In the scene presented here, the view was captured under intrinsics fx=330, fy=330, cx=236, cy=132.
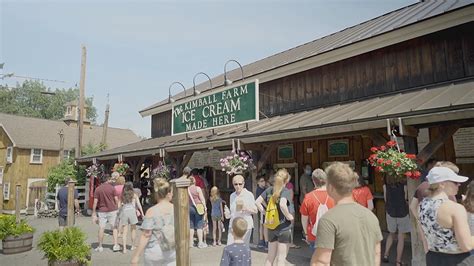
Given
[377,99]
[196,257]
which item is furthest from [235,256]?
[377,99]

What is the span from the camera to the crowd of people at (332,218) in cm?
234

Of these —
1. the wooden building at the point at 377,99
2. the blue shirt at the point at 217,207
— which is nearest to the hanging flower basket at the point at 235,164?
the wooden building at the point at 377,99

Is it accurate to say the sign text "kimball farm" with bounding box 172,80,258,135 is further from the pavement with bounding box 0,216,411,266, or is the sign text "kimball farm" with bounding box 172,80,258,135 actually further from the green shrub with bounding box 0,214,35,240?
the green shrub with bounding box 0,214,35,240

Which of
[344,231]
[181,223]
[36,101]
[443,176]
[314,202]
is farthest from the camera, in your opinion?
[36,101]

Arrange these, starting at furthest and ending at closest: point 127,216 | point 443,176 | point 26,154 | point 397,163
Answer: point 26,154
point 127,216
point 397,163
point 443,176

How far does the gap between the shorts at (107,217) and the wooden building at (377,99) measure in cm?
285

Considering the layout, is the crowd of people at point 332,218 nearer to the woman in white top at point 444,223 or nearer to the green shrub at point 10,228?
the woman in white top at point 444,223

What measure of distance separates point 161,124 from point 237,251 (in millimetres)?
13661

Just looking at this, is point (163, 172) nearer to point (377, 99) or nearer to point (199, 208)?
point (199, 208)

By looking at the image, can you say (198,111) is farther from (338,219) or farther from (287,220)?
(338,219)

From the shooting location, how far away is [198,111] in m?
10.9

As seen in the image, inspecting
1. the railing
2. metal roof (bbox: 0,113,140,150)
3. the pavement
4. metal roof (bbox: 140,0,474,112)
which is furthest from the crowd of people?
metal roof (bbox: 0,113,140,150)

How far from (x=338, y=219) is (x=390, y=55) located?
7.15m

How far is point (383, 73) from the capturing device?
8297 mm
